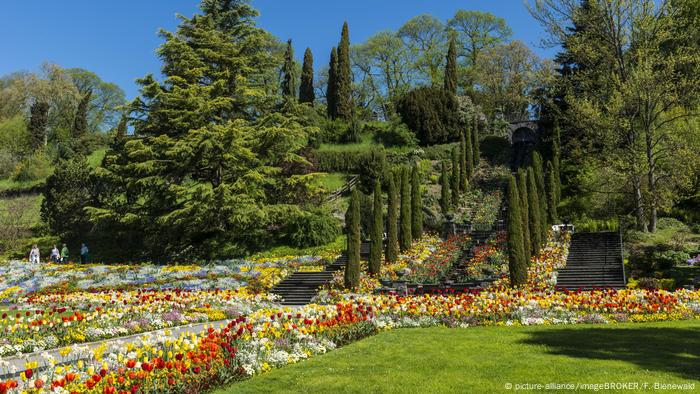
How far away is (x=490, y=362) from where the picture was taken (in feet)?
26.9

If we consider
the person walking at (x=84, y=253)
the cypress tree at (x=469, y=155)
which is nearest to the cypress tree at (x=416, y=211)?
the cypress tree at (x=469, y=155)

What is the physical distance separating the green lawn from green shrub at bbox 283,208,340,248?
67.0 ft

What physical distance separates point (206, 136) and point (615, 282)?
Result: 69.8 feet

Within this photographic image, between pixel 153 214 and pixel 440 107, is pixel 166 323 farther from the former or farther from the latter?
pixel 440 107

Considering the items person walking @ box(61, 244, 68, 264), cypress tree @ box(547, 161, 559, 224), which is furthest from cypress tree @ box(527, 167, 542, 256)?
person walking @ box(61, 244, 68, 264)

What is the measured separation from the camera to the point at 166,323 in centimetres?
1346

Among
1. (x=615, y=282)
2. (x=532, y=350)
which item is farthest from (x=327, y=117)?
(x=532, y=350)

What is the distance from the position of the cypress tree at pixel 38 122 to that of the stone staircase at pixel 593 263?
59746 mm

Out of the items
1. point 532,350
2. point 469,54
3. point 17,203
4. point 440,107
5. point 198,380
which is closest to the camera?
point 198,380

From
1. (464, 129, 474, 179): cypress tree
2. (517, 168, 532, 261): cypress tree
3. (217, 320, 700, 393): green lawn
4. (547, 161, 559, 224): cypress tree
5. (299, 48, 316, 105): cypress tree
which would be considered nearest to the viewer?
(217, 320, 700, 393): green lawn

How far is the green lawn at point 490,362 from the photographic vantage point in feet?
23.3

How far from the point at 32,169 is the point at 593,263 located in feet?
179

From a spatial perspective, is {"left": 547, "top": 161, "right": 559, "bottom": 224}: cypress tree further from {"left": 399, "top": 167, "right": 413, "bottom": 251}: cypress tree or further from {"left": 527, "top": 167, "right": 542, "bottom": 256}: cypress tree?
{"left": 399, "top": 167, "right": 413, "bottom": 251}: cypress tree

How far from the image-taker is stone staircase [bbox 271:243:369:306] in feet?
67.6
